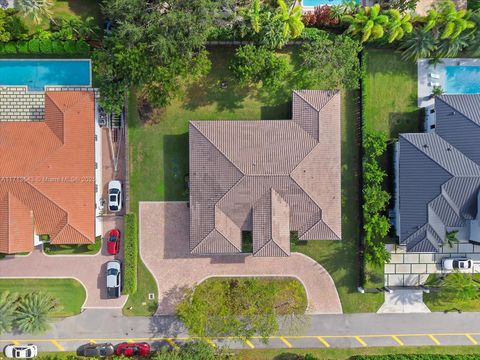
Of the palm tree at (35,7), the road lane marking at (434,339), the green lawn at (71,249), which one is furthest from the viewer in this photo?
the road lane marking at (434,339)

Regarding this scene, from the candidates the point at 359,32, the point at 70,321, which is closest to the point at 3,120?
the point at 70,321

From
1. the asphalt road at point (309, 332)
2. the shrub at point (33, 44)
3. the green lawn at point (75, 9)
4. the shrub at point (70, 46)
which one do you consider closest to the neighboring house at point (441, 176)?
the asphalt road at point (309, 332)

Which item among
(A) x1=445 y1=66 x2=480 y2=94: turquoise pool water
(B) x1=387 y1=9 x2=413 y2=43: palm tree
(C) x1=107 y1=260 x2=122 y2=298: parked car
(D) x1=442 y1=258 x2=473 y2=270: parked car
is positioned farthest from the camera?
(A) x1=445 y1=66 x2=480 y2=94: turquoise pool water

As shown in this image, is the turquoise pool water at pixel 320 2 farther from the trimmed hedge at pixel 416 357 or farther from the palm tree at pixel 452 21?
the trimmed hedge at pixel 416 357

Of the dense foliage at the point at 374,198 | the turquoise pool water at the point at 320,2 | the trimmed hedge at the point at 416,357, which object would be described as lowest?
the trimmed hedge at the point at 416,357

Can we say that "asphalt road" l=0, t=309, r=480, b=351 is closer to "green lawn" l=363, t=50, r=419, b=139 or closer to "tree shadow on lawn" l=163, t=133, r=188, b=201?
"tree shadow on lawn" l=163, t=133, r=188, b=201

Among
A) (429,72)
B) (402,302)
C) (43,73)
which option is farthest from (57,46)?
(402,302)

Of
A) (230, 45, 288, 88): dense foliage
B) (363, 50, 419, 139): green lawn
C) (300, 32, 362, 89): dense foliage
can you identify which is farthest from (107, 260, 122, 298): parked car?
(363, 50, 419, 139): green lawn
